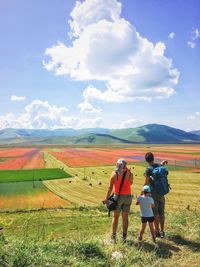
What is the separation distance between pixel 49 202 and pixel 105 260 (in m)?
23.3

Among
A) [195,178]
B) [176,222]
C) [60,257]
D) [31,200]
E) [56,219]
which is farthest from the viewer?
[195,178]

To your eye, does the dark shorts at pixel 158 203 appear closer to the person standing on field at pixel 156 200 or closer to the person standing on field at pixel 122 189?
the person standing on field at pixel 156 200

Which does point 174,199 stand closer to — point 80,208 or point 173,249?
point 80,208

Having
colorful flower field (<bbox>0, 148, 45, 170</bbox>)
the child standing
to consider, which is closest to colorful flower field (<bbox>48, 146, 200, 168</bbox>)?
colorful flower field (<bbox>0, 148, 45, 170</bbox>)

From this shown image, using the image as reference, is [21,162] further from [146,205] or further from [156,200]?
[146,205]

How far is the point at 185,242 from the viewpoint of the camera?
8930 millimetres

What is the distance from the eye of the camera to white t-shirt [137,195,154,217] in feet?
28.9

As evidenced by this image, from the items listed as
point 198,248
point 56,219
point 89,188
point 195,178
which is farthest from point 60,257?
point 195,178

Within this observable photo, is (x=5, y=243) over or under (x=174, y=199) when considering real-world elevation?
over

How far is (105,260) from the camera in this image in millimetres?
7141

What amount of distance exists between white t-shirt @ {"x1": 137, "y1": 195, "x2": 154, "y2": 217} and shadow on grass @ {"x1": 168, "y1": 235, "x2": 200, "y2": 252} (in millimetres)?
1007

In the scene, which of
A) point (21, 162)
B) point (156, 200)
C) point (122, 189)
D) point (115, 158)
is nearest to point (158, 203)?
point (156, 200)

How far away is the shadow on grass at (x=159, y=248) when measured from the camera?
799cm

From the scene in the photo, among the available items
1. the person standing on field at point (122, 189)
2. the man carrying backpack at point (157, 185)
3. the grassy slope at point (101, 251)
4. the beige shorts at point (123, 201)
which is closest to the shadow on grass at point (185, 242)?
the grassy slope at point (101, 251)
